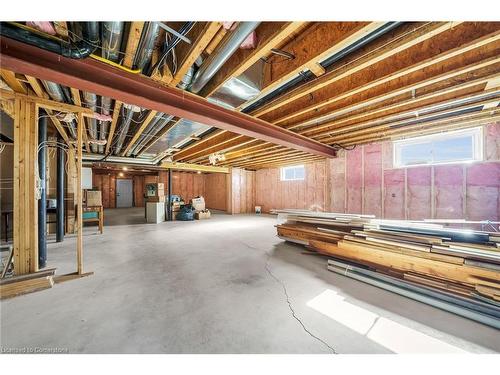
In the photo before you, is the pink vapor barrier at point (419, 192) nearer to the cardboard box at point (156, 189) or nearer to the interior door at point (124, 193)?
the cardboard box at point (156, 189)

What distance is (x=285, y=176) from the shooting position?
8.89 metres

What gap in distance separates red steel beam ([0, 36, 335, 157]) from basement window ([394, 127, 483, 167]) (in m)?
4.18

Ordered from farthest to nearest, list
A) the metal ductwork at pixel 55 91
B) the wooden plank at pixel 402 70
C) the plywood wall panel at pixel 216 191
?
the plywood wall panel at pixel 216 191
the metal ductwork at pixel 55 91
the wooden plank at pixel 402 70

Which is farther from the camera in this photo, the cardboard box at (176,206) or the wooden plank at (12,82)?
the cardboard box at (176,206)

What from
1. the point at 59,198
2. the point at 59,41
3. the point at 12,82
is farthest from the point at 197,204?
the point at 59,41

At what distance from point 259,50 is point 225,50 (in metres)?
0.32

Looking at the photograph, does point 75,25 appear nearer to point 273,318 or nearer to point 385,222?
point 273,318

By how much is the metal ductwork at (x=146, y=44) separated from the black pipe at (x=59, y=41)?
32cm

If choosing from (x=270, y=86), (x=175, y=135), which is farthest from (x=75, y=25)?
(x=175, y=135)

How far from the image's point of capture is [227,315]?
172 centimetres

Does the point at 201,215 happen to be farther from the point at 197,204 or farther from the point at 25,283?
the point at 25,283

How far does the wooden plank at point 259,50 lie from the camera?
1.52 meters

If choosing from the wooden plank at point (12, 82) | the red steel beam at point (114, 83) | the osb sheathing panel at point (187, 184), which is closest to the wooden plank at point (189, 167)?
the osb sheathing panel at point (187, 184)

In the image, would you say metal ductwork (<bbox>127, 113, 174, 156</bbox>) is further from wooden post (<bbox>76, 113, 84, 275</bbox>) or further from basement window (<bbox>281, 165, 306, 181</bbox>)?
basement window (<bbox>281, 165, 306, 181</bbox>)
